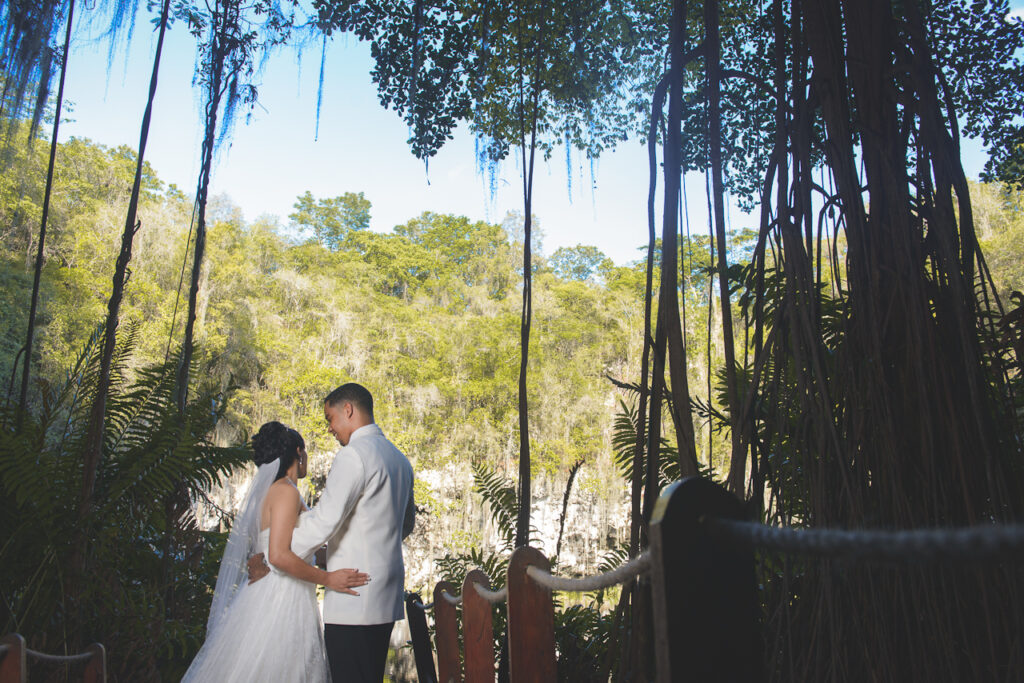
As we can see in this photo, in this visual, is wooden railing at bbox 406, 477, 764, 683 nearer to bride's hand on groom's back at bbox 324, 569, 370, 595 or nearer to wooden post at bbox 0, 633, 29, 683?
bride's hand on groom's back at bbox 324, 569, 370, 595

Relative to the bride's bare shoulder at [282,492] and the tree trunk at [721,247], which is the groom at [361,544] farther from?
the tree trunk at [721,247]

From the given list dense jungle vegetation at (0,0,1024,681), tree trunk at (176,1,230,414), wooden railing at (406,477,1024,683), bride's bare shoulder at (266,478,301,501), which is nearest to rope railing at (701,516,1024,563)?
wooden railing at (406,477,1024,683)

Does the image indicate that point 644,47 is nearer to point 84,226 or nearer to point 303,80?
point 303,80

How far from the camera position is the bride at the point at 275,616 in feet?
5.92

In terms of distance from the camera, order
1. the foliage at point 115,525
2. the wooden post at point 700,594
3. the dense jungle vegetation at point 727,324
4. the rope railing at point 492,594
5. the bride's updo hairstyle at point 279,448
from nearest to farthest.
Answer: the wooden post at point 700,594
the dense jungle vegetation at point 727,324
the rope railing at point 492,594
the bride's updo hairstyle at point 279,448
the foliage at point 115,525

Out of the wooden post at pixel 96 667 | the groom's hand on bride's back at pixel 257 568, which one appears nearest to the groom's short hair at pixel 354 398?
the groom's hand on bride's back at pixel 257 568

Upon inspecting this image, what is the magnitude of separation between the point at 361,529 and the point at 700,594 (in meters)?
1.39

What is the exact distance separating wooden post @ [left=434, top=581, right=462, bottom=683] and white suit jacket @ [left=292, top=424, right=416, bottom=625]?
128mm

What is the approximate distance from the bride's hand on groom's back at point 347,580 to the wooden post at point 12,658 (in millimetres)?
652

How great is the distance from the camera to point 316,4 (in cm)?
334

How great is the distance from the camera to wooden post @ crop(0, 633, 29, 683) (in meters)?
1.27

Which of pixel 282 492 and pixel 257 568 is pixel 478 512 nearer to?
pixel 257 568

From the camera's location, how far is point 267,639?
6.28 ft

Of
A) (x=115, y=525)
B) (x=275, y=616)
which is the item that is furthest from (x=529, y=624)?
(x=115, y=525)
